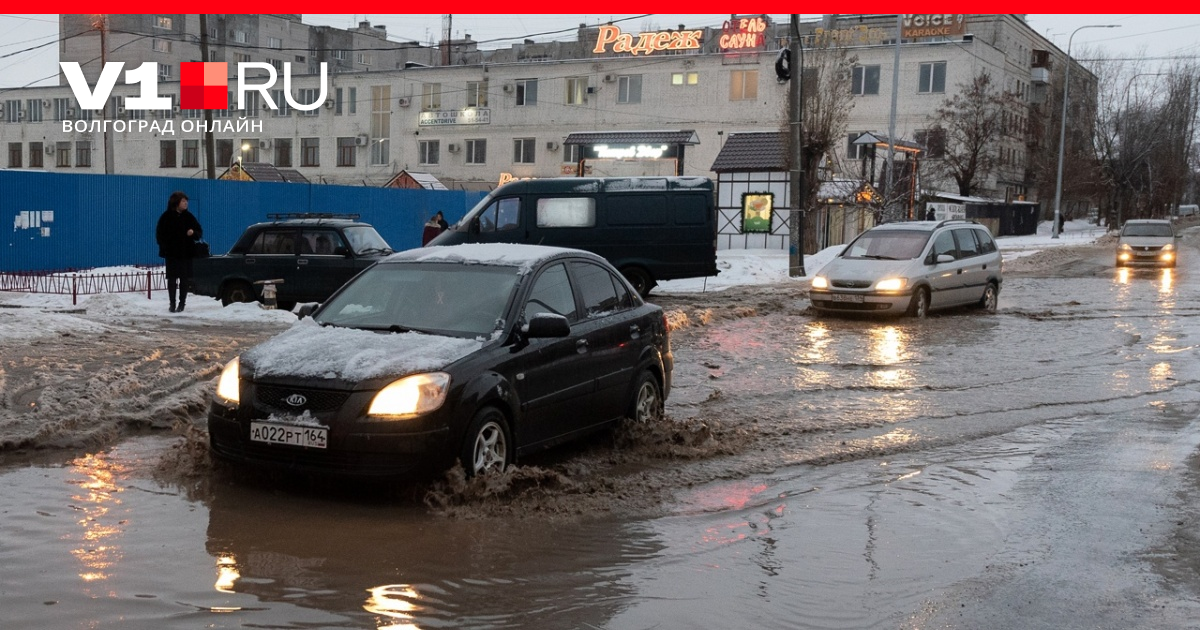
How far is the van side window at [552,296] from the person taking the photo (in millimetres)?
7156

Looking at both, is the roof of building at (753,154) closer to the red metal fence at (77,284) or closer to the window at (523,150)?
the red metal fence at (77,284)

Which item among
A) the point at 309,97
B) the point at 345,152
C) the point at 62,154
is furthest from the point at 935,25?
the point at 62,154

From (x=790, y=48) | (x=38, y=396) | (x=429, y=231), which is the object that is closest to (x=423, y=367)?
(x=38, y=396)

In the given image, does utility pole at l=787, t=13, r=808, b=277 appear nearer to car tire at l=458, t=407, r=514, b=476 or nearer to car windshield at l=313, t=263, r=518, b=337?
Answer: car windshield at l=313, t=263, r=518, b=337

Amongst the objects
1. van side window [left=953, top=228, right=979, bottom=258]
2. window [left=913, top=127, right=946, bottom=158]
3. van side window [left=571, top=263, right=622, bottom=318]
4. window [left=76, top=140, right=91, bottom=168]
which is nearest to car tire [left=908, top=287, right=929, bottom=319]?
van side window [left=953, top=228, right=979, bottom=258]

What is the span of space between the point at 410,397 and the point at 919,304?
1275 centimetres

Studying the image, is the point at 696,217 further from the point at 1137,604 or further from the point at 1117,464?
the point at 1137,604


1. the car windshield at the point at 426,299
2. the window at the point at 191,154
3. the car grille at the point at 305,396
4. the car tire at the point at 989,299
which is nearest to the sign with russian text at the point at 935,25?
the window at the point at 191,154

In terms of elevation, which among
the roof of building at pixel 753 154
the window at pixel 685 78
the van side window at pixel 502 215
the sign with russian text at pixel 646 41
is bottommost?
the van side window at pixel 502 215

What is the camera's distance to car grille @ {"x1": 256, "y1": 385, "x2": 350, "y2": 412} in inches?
239

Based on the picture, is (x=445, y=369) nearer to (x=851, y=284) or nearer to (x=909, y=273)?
(x=851, y=284)

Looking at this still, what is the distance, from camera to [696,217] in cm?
2014

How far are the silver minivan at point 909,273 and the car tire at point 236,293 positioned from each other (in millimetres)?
8550

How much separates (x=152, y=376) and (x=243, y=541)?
15.8 feet
